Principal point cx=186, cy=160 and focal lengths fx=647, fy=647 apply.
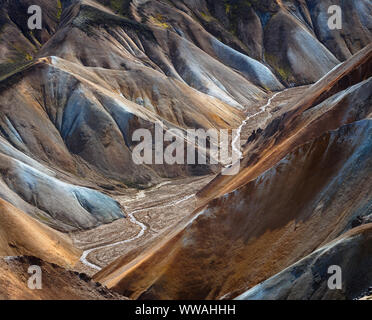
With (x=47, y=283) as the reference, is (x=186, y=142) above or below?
above

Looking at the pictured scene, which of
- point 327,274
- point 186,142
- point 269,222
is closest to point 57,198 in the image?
point 186,142

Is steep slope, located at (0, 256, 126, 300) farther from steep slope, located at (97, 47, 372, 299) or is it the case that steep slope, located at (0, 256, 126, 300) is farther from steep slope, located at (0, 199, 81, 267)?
steep slope, located at (0, 199, 81, 267)

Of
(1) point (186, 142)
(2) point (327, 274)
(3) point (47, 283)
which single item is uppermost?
(1) point (186, 142)

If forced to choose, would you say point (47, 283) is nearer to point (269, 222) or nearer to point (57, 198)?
point (269, 222)

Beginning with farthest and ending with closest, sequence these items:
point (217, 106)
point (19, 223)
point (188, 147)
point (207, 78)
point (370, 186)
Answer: point (207, 78) → point (217, 106) → point (188, 147) → point (19, 223) → point (370, 186)

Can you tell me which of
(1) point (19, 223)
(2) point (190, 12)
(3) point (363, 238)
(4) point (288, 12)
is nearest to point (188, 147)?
(1) point (19, 223)

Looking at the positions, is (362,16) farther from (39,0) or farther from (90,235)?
(90,235)

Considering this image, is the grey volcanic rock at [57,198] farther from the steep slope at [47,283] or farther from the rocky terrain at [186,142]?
the steep slope at [47,283]
